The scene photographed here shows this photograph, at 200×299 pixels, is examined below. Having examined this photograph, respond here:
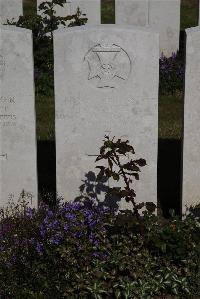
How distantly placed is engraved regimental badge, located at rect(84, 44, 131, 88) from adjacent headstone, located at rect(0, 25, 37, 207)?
50cm

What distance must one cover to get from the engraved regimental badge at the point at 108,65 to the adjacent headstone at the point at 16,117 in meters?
0.50

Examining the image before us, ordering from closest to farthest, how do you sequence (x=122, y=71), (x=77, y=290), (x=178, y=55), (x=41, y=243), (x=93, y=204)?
(x=77, y=290), (x=41, y=243), (x=122, y=71), (x=93, y=204), (x=178, y=55)

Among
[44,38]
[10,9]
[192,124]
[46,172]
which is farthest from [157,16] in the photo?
[192,124]

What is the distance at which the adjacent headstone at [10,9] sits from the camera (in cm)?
1150

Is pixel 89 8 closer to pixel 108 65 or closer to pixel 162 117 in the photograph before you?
pixel 162 117

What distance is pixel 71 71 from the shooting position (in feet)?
17.9

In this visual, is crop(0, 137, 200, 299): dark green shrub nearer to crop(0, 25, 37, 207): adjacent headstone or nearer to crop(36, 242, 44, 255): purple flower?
crop(36, 242, 44, 255): purple flower

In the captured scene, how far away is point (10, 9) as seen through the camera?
37.9 feet

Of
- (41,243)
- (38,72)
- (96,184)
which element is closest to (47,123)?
(38,72)

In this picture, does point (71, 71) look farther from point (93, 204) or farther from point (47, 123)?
point (47, 123)

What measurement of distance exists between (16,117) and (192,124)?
4.85 feet

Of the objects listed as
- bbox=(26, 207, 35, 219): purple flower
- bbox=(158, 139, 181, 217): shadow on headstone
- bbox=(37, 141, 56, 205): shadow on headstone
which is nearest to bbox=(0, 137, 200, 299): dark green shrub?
bbox=(26, 207, 35, 219): purple flower

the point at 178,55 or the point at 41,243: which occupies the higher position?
the point at 178,55

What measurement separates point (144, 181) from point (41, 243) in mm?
1217
